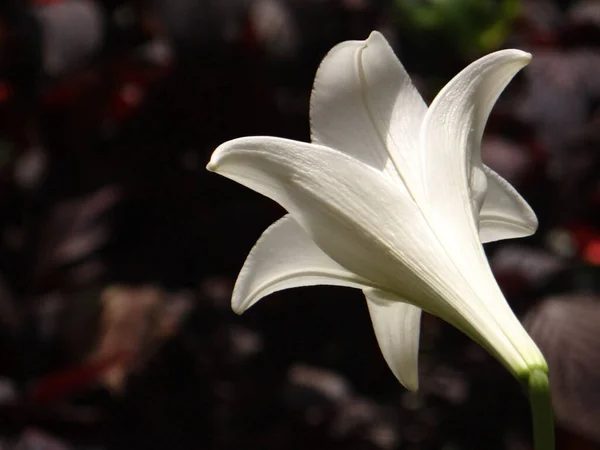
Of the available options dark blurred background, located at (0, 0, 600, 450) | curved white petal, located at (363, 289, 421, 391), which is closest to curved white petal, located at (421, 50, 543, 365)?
curved white petal, located at (363, 289, 421, 391)

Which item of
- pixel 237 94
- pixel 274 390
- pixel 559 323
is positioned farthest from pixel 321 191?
pixel 237 94

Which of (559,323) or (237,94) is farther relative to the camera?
(237,94)

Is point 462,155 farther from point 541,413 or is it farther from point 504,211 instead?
point 541,413

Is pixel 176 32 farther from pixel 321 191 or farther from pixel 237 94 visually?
pixel 321 191

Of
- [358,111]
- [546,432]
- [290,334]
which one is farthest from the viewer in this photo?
[290,334]

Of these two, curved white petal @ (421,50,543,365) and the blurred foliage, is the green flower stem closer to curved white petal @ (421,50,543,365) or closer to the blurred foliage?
curved white petal @ (421,50,543,365)

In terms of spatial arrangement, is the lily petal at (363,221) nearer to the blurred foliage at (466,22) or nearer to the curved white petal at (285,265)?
the curved white petal at (285,265)

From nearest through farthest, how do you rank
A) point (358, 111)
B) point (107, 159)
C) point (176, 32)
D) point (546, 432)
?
point (546, 432) < point (358, 111) < point (176, 32) < point (107, 159)
